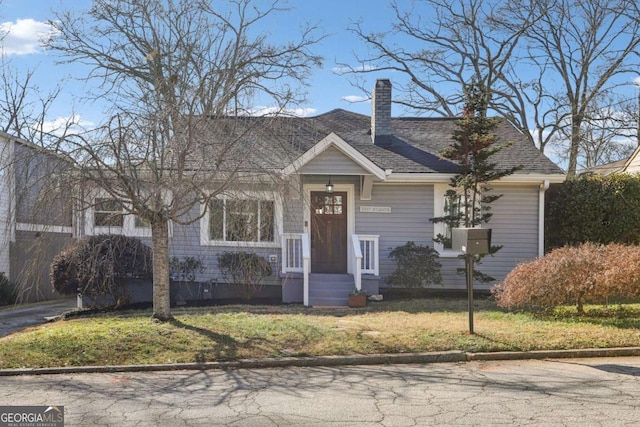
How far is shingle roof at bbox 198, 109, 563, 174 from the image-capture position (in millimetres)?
8664

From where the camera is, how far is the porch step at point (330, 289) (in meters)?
12.5

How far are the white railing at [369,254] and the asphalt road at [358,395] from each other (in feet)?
18.6

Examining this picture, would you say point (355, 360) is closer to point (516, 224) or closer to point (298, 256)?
point (298, 256)

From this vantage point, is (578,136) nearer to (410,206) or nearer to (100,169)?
(410,206)

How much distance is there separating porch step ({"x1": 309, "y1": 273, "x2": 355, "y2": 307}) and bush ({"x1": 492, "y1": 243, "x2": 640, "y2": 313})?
400 cm

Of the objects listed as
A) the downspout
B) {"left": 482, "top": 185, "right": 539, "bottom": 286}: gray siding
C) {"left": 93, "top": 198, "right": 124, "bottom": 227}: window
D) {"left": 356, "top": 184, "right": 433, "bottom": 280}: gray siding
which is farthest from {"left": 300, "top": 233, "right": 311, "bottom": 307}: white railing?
the downspout

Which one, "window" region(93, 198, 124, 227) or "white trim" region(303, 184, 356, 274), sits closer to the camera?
"window" region(93, 198, 124, 227)

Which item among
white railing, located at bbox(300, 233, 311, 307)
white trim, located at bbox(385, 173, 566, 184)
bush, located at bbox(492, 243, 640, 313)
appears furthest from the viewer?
white trim, located at bbox(385, 173, 566, 184)

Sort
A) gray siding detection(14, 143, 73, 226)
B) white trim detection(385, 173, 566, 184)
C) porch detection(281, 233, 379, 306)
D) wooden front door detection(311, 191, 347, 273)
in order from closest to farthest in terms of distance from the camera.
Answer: gray siding detection(14, 143, 73, 226)
porch detection(281, 233, 379, 306)
white trim detection(385, 173, 566, 184)
wooden front door detection(311, 191, 347, 273)

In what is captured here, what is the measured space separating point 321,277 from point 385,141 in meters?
4.89

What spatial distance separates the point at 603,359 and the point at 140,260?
31.2ft

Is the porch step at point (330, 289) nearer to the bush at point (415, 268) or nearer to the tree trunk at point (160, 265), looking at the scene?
the bush at point (415, 268)

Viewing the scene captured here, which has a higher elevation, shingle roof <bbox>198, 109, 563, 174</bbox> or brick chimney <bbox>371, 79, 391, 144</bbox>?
brick chimney <bbox>371, 79, 391, 144</bbox>

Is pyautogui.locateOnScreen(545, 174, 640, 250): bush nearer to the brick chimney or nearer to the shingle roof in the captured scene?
the shingle roof
